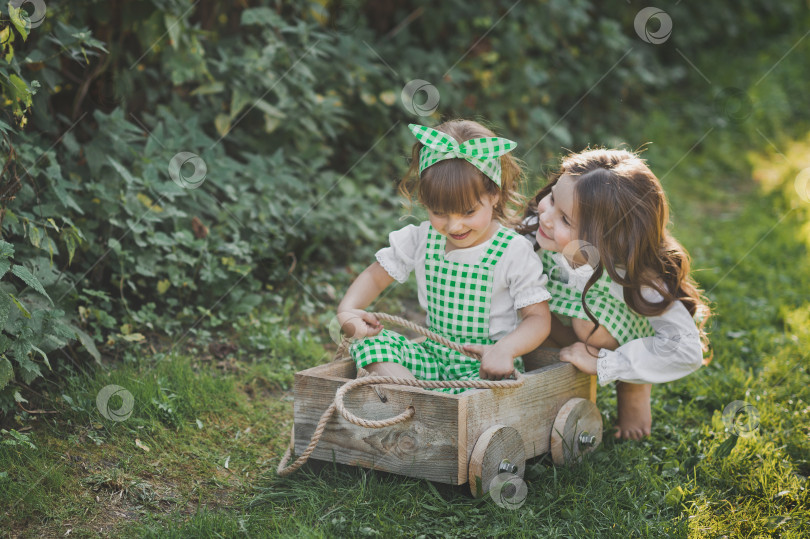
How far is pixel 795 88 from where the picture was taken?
29.1 ft

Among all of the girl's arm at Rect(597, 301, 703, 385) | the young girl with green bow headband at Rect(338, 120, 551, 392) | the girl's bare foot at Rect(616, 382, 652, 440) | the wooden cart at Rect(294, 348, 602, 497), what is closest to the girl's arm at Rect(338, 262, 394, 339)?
the young girl with green bow headband at Rect(338, 120, 551, 392)

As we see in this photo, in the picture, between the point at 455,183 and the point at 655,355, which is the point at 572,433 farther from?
the point at 455,183

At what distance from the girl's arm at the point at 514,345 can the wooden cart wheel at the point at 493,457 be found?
185 millimetres

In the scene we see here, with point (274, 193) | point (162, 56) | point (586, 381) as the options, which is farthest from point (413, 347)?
point (162, 56)

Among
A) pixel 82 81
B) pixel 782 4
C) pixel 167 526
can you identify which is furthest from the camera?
pixel 782 4

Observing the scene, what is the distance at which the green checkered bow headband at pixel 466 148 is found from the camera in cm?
251

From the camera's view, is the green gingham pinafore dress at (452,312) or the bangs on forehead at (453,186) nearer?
the bangs on forehead at (453,186)

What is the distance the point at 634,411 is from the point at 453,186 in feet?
3.52

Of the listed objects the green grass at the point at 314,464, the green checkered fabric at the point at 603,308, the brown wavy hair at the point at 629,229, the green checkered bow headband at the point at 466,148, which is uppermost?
the brown wavy hair at the point at 629,229

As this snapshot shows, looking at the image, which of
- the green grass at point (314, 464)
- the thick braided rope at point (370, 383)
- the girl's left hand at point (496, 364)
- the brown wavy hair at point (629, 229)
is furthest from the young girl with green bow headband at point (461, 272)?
the green grass at point (314, 464)

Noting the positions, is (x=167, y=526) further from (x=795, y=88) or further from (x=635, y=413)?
(x=795, y=88)

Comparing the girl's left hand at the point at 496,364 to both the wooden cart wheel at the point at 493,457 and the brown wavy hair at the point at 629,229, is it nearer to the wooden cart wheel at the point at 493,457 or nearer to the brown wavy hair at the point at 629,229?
the wooden cart wheel at the point at 493,457

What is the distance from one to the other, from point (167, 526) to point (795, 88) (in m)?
8.70

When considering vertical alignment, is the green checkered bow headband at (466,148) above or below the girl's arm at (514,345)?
above
